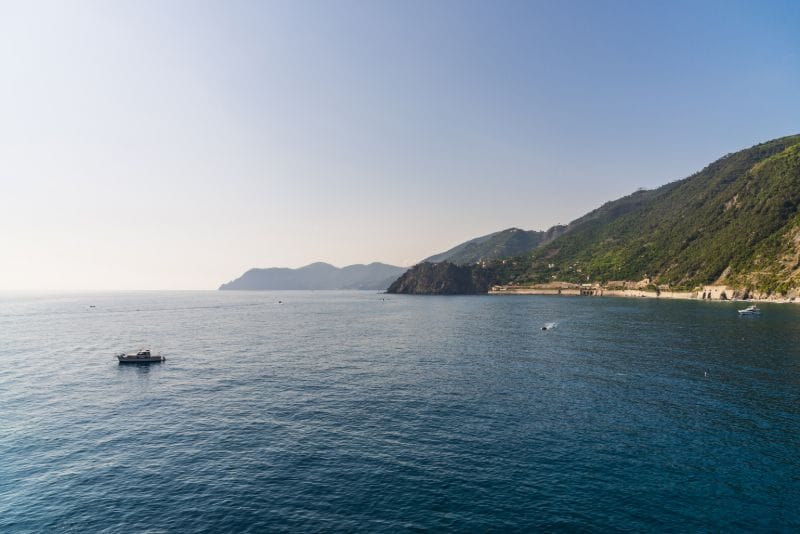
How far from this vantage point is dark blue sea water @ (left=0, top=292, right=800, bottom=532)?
35000 mm

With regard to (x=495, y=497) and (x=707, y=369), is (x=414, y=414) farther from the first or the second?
(x=707, y=369)

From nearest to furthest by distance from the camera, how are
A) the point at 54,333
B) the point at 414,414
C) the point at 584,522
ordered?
1. the point at 584,522
2. the point at 414,414
3. the point at 54,333

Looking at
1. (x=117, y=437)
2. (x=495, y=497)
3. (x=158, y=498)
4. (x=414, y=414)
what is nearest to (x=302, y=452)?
(x=158, y=498)

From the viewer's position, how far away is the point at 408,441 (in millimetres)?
49375

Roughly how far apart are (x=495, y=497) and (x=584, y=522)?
25.3 ft

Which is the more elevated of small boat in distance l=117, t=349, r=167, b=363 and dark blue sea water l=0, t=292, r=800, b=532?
small boat in distance l=117, t=349, r=167, b=363

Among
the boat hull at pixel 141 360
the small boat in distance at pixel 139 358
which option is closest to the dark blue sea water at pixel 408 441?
the boat hull at pixel 141 360

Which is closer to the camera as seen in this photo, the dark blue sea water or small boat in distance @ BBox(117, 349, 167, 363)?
the dark blue sea water

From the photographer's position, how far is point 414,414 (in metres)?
58.9

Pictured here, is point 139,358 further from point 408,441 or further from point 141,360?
point 408,441

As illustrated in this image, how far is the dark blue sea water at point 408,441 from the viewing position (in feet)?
115

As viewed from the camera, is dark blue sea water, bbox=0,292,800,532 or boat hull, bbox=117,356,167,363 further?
boat hull, bbox=117,356,167,363

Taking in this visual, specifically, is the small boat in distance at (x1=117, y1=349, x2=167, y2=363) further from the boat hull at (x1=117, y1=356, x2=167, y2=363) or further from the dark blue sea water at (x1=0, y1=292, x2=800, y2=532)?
the dark blue sea water at (x1=0, y1=292, x2=800, y2=532)

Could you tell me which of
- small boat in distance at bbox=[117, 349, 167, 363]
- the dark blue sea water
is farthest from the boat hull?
the dark blue sea water
